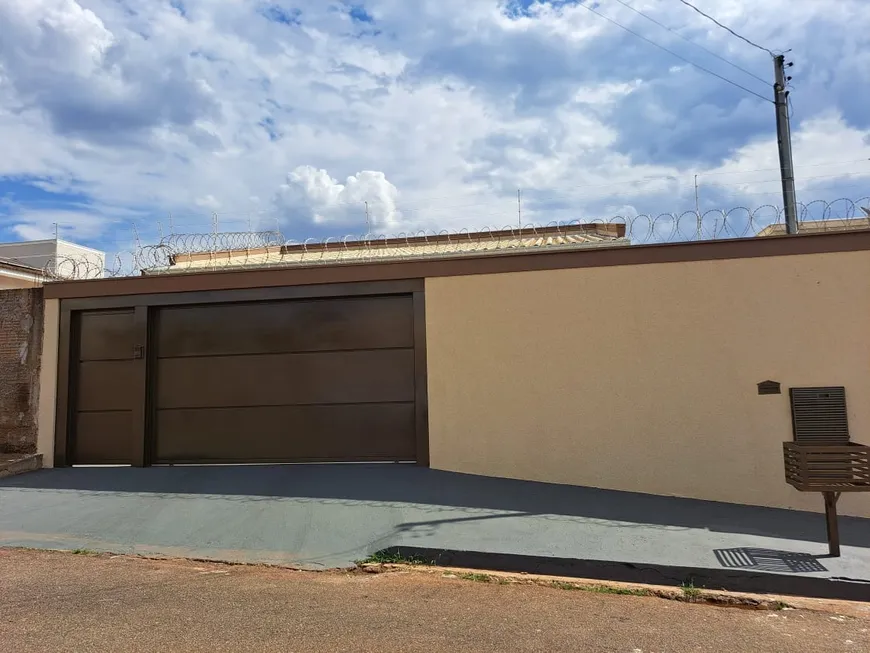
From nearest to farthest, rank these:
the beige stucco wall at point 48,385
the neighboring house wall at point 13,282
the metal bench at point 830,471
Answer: the metal bench at point 830,471
the beige stucco wall at point 48,385
the neighboring house wall at point 13,282

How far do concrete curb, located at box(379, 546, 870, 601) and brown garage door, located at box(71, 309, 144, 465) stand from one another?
18.8 feet

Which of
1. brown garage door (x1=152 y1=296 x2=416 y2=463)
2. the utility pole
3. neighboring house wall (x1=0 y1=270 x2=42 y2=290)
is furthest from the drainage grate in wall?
neighboring house wall (x1=0 y1=270 x2=42 y2=290)

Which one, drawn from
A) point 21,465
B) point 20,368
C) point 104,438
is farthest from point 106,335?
point 21,465

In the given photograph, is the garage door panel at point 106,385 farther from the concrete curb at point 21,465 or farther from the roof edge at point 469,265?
the roof edge at point 469,265

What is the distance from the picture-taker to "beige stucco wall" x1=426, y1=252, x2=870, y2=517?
7734 millimetres

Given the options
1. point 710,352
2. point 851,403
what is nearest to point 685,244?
point 710,352

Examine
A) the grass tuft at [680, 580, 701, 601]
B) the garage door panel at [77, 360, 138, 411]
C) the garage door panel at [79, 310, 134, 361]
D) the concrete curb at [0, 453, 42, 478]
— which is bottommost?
the grass tuft at [680, 580, 701, 601]

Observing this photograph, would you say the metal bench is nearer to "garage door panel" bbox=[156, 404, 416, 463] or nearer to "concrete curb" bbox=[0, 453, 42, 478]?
"garage door panel" bbox=[156, 404, 416, 463]

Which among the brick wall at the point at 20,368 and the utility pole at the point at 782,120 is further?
the utility pole at the point at 782,120

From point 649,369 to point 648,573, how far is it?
3.19 meters

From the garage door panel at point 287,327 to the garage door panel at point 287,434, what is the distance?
0.92 m

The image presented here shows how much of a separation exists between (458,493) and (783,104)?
1150cm

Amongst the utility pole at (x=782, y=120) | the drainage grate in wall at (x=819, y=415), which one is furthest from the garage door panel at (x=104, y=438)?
the utility pole at (x=782, y=120)

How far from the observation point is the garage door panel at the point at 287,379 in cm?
927
